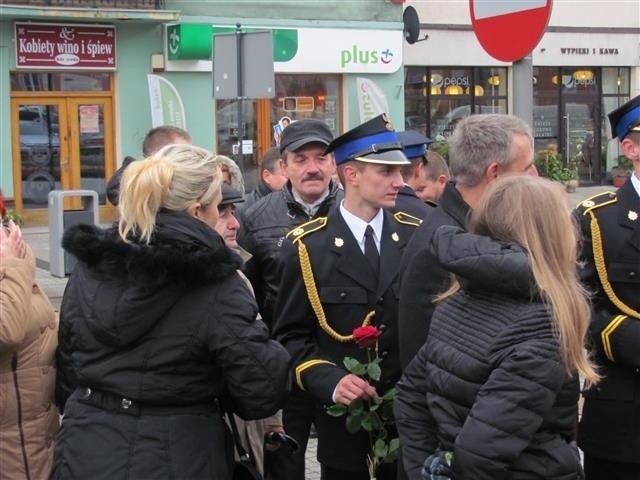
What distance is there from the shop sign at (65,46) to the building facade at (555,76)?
775 cm

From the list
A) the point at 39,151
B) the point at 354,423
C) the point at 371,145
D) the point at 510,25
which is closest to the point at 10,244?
the point at 354,423

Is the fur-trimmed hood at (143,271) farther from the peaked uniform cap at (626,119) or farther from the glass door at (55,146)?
the glass door at (55,146)

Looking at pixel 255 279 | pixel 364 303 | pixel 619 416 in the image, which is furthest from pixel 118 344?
pixel 255 279

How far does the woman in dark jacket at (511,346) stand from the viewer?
8.66ft

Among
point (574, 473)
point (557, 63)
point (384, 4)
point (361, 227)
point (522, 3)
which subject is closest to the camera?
point (574, 473)

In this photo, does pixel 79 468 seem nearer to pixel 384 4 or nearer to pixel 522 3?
pixel 522 3

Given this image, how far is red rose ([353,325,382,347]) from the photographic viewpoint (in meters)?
3.63

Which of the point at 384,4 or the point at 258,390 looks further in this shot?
the point at 384,4

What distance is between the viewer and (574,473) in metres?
2.79

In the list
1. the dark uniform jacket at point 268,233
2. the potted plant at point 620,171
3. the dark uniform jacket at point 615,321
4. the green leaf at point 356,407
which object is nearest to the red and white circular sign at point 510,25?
the dark uniform jacket at point 268,233

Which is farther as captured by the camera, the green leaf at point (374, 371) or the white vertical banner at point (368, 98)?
the white vertical banner at point (368, 98)

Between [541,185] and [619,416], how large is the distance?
1.36 metres

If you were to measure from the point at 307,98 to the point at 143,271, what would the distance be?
2010 cm

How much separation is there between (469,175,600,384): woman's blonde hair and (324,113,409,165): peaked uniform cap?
1232 mm
